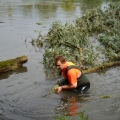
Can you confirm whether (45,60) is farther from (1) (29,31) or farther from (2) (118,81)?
(1) (29,31)

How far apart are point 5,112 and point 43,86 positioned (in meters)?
2.84

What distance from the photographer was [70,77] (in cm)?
881

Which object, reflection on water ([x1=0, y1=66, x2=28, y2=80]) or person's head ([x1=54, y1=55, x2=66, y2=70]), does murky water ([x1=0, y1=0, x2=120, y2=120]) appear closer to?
reflection on water ([x1=0, y1=66, x2=28, y2=80])

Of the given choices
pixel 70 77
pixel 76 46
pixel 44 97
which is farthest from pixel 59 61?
pixel 76 46

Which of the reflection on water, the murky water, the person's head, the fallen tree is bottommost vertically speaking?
the murky water

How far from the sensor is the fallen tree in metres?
12.1

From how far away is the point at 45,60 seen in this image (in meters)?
13.4

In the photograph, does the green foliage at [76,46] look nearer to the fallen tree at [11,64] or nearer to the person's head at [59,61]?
the fallen tree at [11,64]

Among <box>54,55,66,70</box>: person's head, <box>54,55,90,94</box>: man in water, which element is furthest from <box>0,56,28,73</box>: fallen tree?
<box>54,55,66,70</box>: person's head

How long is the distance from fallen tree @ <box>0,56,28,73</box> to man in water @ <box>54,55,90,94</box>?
3529mm

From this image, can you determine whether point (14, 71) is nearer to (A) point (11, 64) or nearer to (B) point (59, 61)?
(A) point (11, 64)

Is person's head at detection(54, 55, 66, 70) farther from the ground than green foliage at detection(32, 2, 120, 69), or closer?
farther from the ground

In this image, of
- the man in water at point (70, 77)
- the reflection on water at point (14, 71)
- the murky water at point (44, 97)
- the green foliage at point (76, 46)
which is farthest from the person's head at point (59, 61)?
the green foliage at point (76, 46)

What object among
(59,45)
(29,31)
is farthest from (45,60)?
(29,31)
